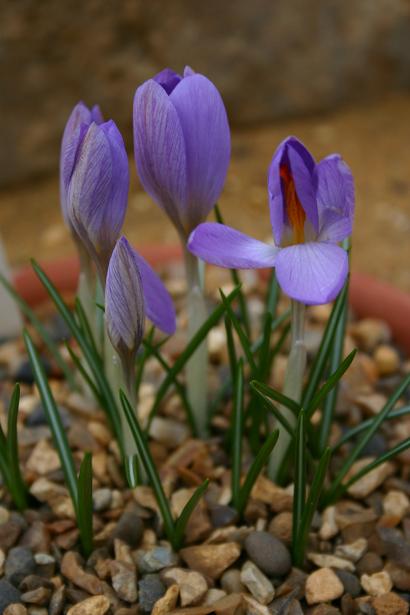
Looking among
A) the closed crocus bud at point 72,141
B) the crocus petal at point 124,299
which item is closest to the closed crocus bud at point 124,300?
the crocus petal at point 124,299

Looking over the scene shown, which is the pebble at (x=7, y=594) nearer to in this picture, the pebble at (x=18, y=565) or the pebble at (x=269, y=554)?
the pebble at (x=18, y=565)

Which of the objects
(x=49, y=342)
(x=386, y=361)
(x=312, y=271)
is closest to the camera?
(x=312, y=271)

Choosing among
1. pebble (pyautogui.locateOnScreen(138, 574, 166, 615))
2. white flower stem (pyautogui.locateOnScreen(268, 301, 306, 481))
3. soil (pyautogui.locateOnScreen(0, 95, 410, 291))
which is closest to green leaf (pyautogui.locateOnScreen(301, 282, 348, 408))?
white flower stem (pyautogui.locateOnScreen(268, 301, 306, 481))

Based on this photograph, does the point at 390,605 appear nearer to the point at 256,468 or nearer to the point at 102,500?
the point at 256,468

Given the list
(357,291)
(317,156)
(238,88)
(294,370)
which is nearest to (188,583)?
(294,370)

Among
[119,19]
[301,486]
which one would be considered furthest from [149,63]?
[301,486]

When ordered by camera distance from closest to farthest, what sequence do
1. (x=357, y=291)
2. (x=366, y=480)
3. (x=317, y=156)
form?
(x=366, y=480) → (x=357, y=291) → (x=317, y=156)

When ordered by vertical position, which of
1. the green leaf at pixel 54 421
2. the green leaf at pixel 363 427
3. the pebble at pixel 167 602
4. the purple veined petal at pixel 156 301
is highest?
the purple veined petal at pixel 156 301
